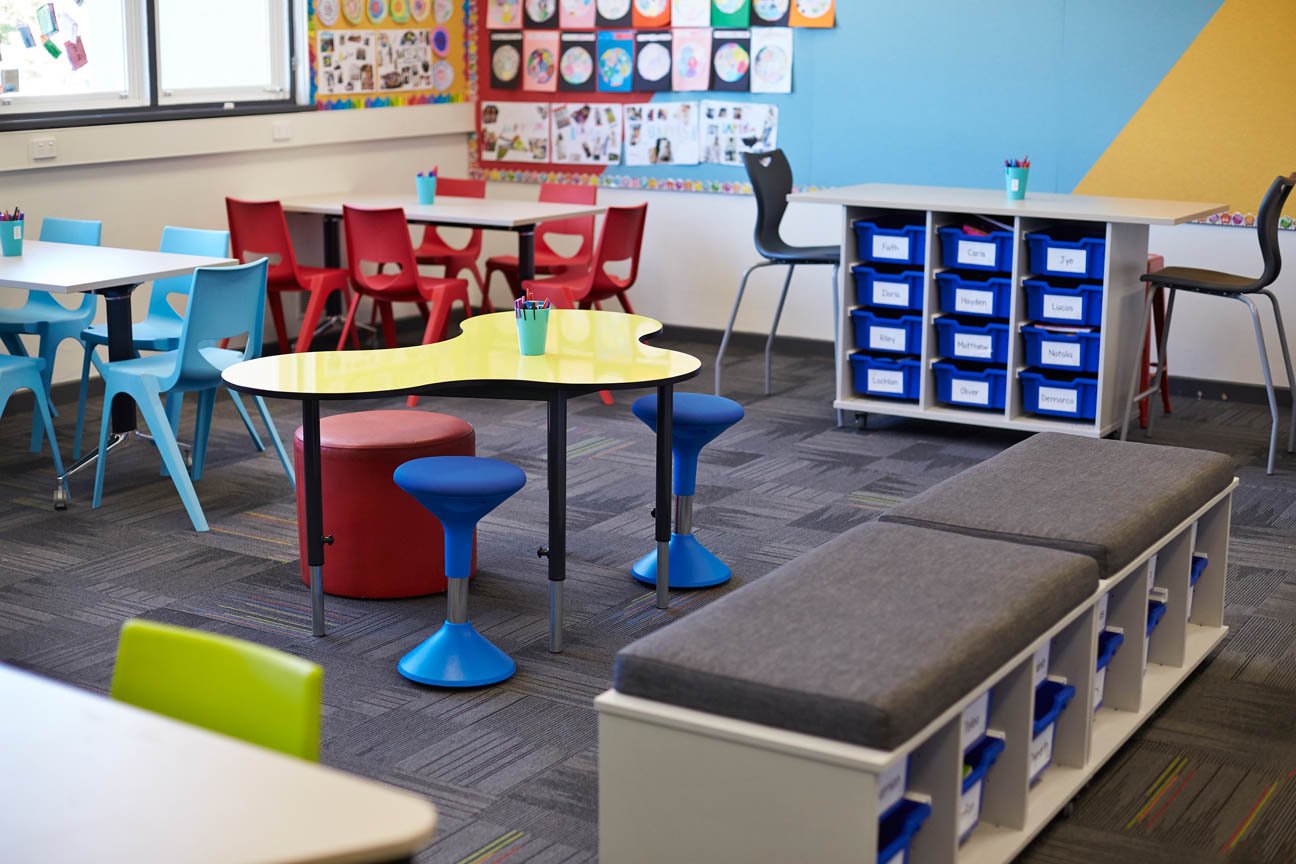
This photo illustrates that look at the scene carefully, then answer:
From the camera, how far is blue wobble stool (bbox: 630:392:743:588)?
4223 millimetres

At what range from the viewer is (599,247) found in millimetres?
6500

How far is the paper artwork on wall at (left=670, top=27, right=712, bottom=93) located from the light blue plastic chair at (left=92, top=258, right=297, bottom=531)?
3.43 meters

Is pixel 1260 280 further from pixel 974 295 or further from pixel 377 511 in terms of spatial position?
pixel 377 511

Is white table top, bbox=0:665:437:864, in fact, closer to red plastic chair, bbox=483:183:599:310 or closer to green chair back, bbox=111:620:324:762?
green chair back, bbox=111:620:324:762

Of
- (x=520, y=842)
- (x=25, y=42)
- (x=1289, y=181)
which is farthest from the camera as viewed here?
(x=25, y=42)

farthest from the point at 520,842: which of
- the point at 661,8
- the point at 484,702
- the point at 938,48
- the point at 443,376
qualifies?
the point at 661,8

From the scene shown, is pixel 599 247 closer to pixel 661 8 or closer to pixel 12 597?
pixel 661 8

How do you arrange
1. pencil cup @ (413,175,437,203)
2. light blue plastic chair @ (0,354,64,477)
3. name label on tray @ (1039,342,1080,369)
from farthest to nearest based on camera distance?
pencil cup @ (413,175,437,203) < name label on tray @ (1039,342,1080,369) < light blue plastic chair @ (0,354,64,477)

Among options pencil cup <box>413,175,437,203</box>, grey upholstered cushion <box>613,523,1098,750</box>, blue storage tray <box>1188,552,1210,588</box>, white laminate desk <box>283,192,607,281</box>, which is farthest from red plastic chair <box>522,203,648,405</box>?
grey upholstered cushion <box>613,523,1098,750</box>

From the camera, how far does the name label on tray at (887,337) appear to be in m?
6.00

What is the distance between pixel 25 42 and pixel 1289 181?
501cm

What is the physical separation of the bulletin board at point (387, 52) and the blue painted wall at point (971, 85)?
5.67 ft

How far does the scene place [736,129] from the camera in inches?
302

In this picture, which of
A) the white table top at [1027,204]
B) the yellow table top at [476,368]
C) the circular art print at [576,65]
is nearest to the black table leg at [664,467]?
the yellow table top at [476,368]
